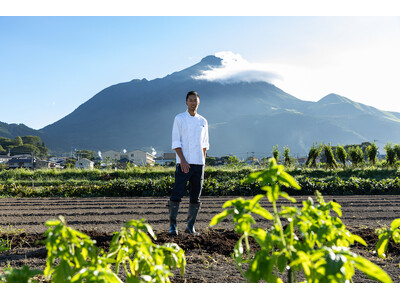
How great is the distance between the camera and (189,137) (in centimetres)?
476

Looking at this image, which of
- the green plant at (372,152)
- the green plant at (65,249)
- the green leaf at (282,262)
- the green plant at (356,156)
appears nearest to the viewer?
the green plant at (65,249)

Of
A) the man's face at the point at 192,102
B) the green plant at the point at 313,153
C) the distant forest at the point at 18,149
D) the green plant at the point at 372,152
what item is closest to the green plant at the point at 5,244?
the man's face at the point at 192,102

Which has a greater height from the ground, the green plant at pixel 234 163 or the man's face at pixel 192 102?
the man's face at pixel 192 102

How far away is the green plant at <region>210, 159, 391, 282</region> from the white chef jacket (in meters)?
3.22

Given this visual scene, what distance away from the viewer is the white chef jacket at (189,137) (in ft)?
15.5

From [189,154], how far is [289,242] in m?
3.45

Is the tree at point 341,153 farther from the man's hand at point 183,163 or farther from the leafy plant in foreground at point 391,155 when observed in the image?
the man's hand at point 183,163

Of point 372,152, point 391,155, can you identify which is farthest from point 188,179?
point 372,152

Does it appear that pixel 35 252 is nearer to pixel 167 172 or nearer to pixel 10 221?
pixel 10 221

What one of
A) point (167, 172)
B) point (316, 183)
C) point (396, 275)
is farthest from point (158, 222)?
point (167, 172)

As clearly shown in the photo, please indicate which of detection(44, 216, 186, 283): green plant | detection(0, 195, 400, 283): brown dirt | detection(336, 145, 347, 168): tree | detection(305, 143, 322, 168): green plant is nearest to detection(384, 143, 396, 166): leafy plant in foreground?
detection(336, 145, 347, 168): tree

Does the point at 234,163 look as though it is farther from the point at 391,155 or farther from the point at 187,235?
the point at 187,235

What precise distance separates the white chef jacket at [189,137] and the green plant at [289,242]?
10.6ft

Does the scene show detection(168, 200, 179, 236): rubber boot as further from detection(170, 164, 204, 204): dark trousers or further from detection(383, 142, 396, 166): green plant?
detection(383, 142, 396, 166): green plant
